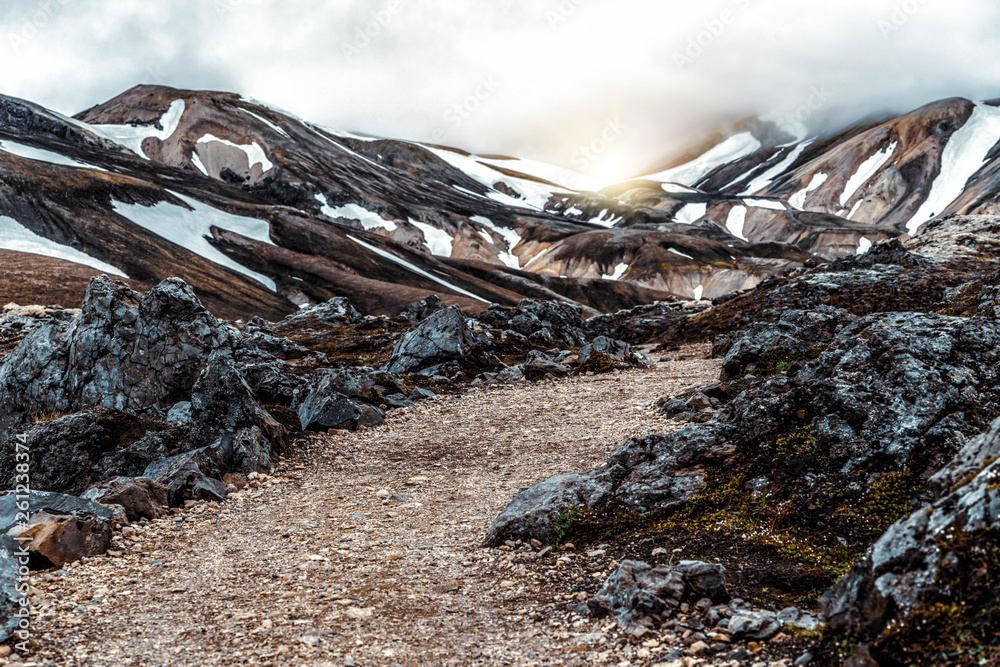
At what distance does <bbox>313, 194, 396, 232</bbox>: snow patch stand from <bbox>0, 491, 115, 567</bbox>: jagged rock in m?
177

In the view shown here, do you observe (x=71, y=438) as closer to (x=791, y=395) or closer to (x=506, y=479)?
(x=506, y=479)

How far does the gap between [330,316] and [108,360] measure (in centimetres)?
3324

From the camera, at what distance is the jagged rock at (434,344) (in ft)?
89.0

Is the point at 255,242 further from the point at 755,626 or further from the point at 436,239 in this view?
the point at 755,626

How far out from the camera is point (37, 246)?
76.8m

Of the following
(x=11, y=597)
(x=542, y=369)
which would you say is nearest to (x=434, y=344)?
(x=542, y=369)

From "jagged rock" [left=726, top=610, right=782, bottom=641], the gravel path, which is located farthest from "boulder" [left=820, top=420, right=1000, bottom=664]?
the gravel path

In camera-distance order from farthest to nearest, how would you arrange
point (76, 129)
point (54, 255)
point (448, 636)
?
point (76, 129)
point (54, 255)
point (448, 636)

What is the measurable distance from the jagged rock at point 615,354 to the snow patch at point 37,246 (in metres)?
67.9

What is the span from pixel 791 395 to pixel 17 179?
11108 cm

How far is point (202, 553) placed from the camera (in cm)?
1034

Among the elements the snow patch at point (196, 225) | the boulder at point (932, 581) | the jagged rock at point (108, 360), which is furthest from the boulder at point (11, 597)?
the snow patch at point (196, 225)

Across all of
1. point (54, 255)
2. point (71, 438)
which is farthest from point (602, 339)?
point (54, 255)

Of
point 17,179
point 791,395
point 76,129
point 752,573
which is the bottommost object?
point 752,573
